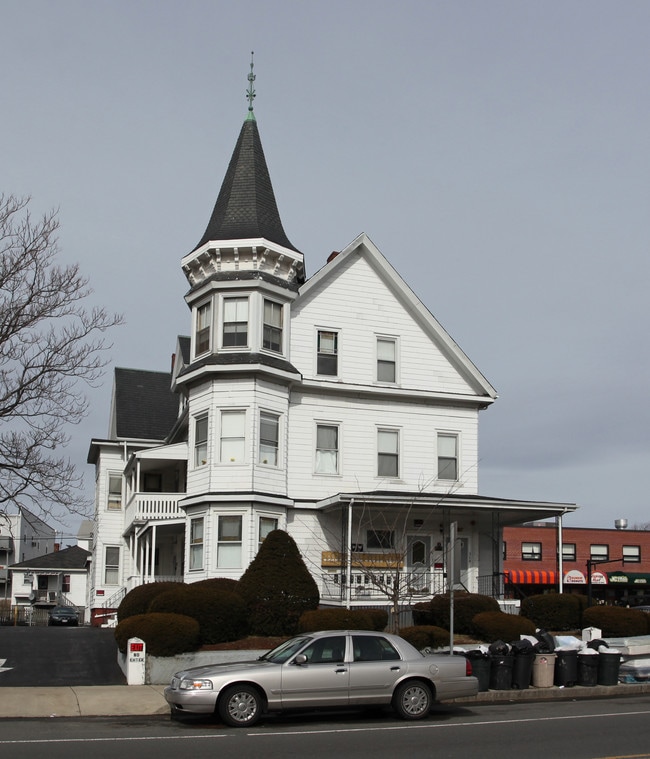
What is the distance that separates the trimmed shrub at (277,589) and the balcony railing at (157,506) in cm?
766

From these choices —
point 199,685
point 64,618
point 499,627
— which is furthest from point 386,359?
point 64,618

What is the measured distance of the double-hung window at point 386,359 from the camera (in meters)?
31.3

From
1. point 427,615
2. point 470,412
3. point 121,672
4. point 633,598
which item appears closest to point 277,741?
point 121,672

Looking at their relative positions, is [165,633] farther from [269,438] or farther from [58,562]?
[58,562]

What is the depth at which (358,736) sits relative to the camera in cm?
1374

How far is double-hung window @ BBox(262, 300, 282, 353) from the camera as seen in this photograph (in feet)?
96.0

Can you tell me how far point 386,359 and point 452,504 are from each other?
231 inches

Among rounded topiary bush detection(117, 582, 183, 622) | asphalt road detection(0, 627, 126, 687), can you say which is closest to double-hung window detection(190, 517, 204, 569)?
rounded topiary bush detection(117, 582, 183, 622)

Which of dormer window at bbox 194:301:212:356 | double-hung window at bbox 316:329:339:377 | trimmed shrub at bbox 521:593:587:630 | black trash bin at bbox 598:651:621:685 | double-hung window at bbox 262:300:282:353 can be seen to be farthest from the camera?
double-hung window at bbox 316:329:339:377

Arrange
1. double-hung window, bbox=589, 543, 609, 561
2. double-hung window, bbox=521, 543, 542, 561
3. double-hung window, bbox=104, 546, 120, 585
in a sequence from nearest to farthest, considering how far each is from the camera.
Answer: double-hung window, bbox=104, 546, 120, 585 < double-hung window, bbox=521, 543, 542, 561 < double-hung window, bbox=589, 543, 609, 561

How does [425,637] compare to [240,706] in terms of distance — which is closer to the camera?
[240,706]

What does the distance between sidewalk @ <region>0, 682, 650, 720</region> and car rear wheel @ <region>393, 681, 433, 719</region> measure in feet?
10.4

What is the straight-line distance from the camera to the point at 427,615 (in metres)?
25.3

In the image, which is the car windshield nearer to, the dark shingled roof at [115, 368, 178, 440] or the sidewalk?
the sidewalk
